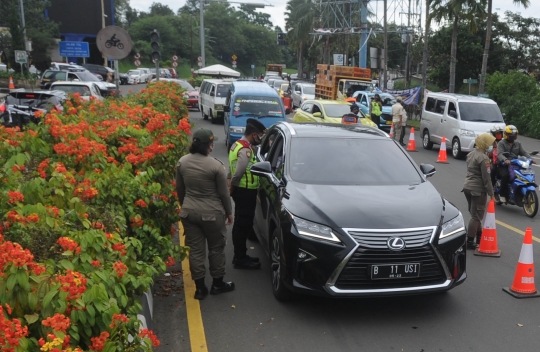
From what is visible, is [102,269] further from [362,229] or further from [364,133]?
[364,133]

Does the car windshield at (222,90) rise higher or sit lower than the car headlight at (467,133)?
higher

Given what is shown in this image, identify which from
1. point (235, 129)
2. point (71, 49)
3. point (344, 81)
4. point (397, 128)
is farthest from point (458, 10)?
point (71, 49)

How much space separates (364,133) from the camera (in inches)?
290

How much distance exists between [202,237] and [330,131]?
2.29 metres

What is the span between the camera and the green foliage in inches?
963

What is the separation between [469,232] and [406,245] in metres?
3.10

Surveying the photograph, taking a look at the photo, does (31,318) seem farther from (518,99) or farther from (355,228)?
(518,99)

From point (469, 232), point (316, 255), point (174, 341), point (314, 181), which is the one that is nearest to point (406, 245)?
point (316, 255)

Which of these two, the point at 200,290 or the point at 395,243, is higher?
the point at 395,243


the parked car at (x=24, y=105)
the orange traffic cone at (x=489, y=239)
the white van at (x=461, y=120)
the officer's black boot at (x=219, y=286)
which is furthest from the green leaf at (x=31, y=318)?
the white van at (x=461, y=120)

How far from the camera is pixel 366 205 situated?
5.63 metres

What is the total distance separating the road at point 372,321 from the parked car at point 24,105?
35.3 ft

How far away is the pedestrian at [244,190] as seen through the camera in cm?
683

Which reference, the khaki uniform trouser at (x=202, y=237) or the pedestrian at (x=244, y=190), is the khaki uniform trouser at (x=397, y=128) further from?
the khaki uniform trouser at (x=202, y=237)
